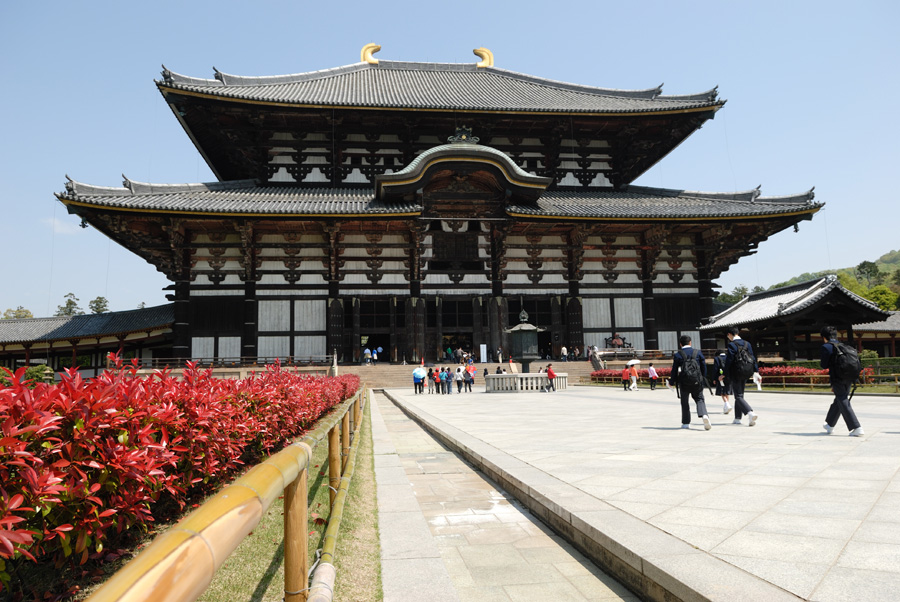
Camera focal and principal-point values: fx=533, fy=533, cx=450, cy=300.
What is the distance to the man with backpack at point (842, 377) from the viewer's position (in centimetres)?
773

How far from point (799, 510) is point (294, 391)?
530 cm

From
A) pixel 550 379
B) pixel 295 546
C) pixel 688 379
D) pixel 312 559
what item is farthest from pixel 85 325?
pixel 295 546

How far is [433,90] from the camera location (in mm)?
30984

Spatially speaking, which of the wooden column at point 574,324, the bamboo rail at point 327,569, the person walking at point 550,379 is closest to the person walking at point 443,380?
the person walking at point 550,379

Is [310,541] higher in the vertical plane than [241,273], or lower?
lower

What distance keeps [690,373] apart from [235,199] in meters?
20.4

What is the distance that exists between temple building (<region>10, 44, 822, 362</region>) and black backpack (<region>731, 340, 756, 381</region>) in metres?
15.1

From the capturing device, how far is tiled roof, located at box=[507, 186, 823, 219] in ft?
78.7

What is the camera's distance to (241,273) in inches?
948

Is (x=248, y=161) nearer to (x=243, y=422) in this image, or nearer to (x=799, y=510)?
(x=243, y=422)

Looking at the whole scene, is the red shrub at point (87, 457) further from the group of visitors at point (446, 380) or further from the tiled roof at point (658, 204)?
the tiled roof at point (658, 204)

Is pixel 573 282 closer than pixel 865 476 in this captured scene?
No

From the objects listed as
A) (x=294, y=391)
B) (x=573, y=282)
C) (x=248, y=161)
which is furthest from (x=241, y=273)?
(x=294, y=391)

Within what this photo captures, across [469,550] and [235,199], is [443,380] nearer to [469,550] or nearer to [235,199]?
[235,199]
